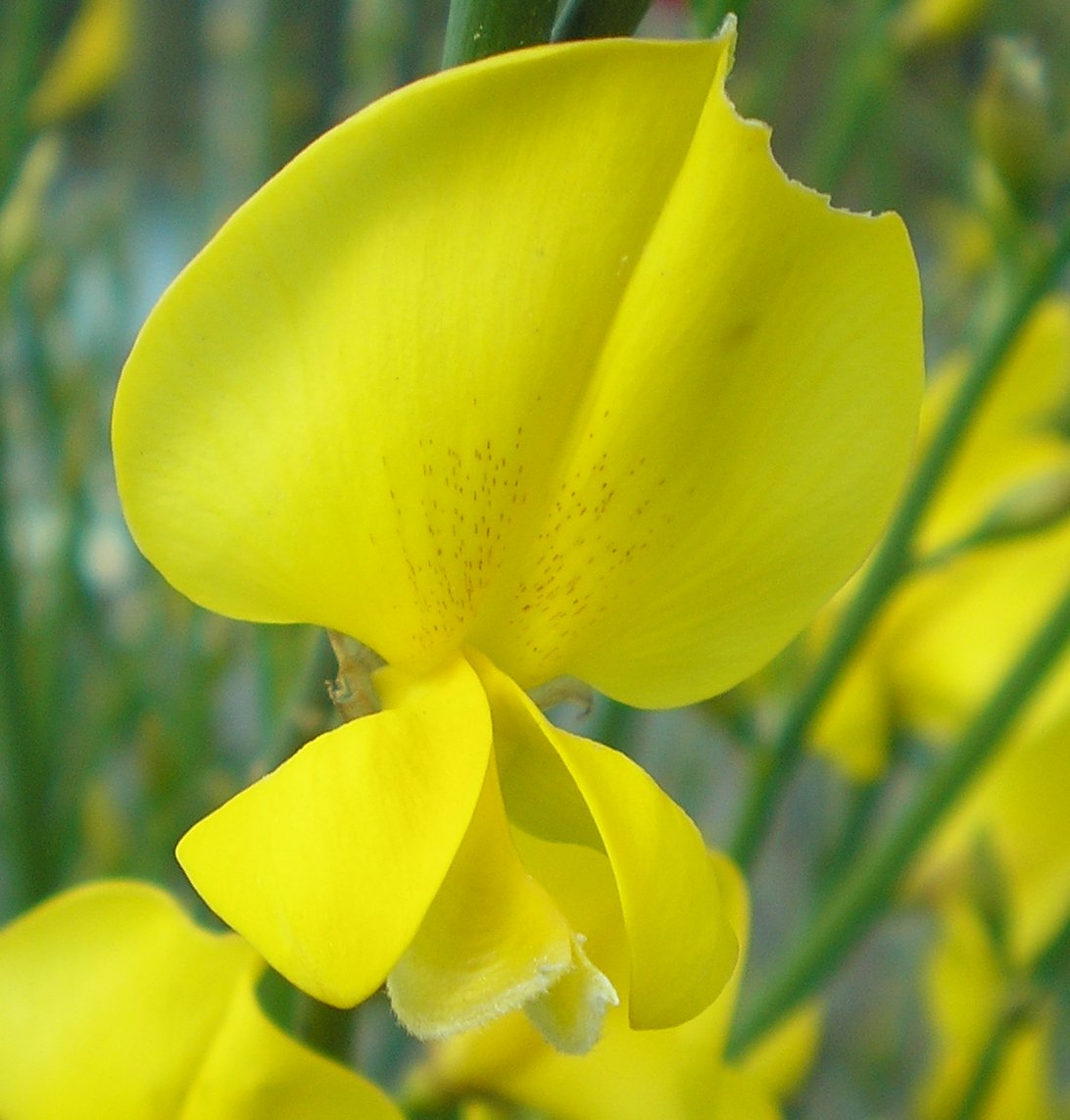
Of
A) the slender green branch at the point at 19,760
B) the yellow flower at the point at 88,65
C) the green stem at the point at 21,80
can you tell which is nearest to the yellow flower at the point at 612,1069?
the slender green branch at the point at 19,760

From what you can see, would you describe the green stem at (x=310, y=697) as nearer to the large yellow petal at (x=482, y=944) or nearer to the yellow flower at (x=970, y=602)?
the large yellow petal at (x=482, y=944)

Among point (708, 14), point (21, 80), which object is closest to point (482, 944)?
point (708, 14)

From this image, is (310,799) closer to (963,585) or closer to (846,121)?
(963,585)

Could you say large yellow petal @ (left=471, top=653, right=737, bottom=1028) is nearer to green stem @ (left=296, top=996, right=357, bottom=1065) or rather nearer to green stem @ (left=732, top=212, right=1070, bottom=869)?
green stem @ (left=296, top=996, right=357, bottom=1065)

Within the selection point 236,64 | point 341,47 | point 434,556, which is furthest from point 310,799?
point 341,47

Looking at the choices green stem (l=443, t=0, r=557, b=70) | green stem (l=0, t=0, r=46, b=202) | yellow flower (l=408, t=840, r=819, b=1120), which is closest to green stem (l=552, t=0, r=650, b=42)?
green stem (l=443, t=0, r=557, b=70)

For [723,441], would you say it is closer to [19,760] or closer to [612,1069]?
[612,1069]
